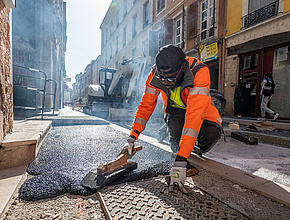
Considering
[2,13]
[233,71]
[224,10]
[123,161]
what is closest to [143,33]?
[224,10]

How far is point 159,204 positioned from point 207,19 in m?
10.9

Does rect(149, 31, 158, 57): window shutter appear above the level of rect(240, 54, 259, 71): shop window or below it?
above

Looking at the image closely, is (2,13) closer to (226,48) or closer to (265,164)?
(265,164)

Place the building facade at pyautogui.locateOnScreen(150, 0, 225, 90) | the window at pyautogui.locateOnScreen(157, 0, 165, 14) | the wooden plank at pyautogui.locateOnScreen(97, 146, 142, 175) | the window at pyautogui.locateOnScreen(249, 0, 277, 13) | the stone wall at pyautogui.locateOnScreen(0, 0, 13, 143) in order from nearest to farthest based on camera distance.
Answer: the wooden plank at pyautogui.locateOnScreen(97, 146, 142, 175), the stone wall at pyautogui.locateOnScreen(0, 0, 13, 143), the window at pyautogui.locateOnScreen(249, 0, 277, 13), the building facade at pyautogui.locateOnScreen(150, 0, 225, 90), the window at pyautogui.locateOnScreen(157, 0, 165, 14)

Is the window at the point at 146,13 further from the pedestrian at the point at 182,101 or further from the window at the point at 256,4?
the pedestrian at the point at 182,101

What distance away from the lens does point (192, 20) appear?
10.2 metres

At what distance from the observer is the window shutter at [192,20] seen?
1000cm

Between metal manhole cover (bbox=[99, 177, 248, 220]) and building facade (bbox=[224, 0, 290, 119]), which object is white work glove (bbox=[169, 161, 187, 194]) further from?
building facade (bbox=[224, 0, 290, 119])

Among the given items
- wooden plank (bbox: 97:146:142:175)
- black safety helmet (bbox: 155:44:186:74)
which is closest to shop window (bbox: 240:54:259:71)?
black safety helmet (bbox: 155:44:186:74)

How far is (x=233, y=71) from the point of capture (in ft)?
27.2

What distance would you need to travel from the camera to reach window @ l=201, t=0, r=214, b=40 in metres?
9.17

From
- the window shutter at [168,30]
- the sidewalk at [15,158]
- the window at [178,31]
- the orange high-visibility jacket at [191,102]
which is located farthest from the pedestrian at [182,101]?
the window at [178,31]

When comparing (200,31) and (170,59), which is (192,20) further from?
(170,59)

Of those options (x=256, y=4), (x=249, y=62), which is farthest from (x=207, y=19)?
(x=249, y=62)
